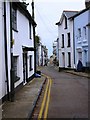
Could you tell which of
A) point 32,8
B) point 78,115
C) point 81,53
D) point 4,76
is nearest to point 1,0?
point 4,76

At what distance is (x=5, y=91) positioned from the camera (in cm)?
1385

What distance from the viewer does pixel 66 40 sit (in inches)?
1970

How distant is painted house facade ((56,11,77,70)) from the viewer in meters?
46.9

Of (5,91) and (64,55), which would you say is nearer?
(5,91)

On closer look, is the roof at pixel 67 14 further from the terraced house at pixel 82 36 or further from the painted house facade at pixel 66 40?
the terraced house at pixel 82 36

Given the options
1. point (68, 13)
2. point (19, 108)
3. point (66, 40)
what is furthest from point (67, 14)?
point (19, 108)

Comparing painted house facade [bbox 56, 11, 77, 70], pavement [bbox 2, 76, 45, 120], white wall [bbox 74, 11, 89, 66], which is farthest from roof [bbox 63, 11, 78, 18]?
pavement [bbox 2, 76, 45, 120]

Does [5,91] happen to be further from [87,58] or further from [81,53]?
[81,53]

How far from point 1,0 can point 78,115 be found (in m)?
5.66

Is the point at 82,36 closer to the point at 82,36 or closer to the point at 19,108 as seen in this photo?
the point at 82,36

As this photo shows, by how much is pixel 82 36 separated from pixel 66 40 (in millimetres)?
10237

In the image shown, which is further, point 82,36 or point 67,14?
point 67,14

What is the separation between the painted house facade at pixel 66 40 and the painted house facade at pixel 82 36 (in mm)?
2847

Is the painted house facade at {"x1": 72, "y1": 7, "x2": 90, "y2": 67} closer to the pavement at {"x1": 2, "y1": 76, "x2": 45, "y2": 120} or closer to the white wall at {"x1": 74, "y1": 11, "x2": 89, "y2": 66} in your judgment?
the white wall at {"x1": 74, "y1": 11, "x2": 89, "y2": 66}
